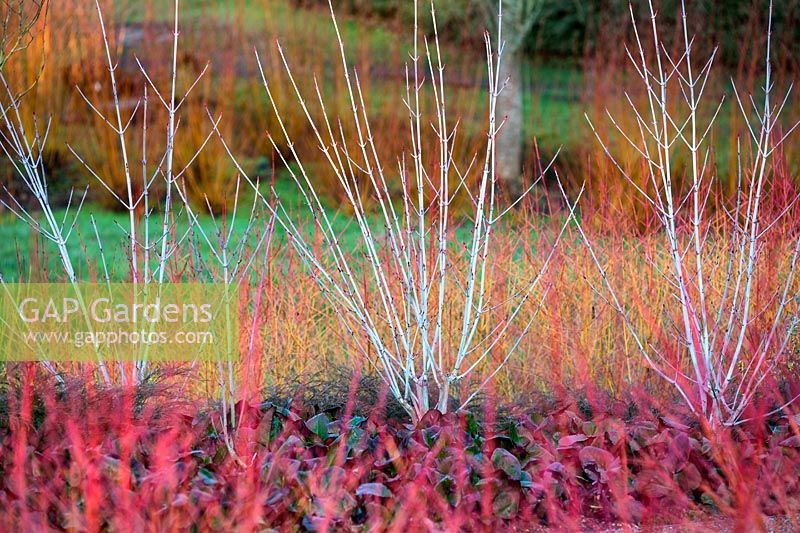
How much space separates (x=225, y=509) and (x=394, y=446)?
2.17ft

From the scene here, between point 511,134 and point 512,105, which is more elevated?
point 512,105

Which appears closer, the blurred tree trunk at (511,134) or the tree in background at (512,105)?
the tree in background at (512,105)

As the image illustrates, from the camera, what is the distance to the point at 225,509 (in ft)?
9.57

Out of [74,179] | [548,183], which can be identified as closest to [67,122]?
[74,179]

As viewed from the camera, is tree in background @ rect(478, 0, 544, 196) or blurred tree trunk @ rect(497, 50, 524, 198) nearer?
tree in background @ rect(478, 0, 544, 196)

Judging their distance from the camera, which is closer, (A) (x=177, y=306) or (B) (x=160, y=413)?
(B) (x=160, y=413)

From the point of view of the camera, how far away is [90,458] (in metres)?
3.11

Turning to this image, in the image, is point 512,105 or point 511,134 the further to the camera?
point 511,134

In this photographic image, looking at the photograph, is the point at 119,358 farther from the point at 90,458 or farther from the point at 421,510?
the point at 421,510

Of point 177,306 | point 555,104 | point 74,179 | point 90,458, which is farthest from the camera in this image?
point 555,104

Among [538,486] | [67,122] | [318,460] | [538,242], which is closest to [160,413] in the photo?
[318,460]

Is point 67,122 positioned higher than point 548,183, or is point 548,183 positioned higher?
point 67,122

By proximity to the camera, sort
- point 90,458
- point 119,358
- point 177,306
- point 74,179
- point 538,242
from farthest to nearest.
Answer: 1. point 74,179
2. point 538,242
3. point 177,306
4. point 119,358
5. point 90,458

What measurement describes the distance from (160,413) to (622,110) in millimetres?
5326
